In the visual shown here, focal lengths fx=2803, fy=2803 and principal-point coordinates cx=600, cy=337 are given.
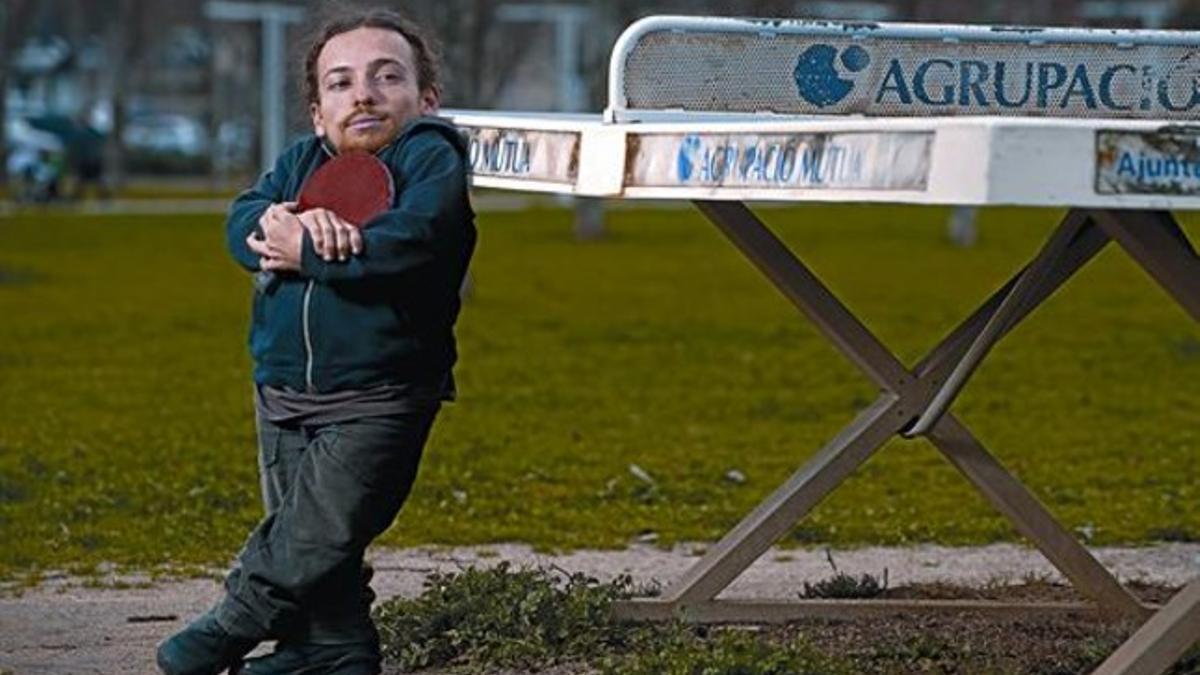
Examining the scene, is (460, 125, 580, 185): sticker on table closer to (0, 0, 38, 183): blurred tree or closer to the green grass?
the green grass

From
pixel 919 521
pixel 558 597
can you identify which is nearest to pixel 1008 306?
pixel 558 597

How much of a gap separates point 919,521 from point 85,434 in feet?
14.4

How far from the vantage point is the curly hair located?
5.98m

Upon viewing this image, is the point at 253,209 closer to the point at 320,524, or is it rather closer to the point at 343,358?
the point at 343,358

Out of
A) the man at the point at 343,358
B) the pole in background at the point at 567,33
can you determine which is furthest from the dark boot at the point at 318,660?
the pole in background at the point at 567,33

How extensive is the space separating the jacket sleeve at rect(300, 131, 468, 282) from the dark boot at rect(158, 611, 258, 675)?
819 millimetres

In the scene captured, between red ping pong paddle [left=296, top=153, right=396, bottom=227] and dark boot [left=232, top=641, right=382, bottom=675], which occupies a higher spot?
red ping pong paddle [left=296, top=153, right=396, bottom=227]

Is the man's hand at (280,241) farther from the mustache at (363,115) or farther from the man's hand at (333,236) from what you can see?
the mustache at (363,115)

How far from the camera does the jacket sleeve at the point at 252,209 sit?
19.3 ft

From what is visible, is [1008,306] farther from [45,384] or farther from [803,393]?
[45,384]

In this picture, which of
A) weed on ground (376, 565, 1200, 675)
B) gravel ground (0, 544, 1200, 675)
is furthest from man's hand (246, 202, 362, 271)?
gravel ground (0, 544, 1200, 675)

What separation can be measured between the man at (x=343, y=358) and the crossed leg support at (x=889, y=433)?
710mm

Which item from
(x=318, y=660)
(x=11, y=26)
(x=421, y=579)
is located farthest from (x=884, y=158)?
(x=11, y=26)

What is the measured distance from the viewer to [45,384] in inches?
600
